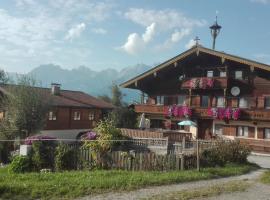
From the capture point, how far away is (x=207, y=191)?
1510 cm

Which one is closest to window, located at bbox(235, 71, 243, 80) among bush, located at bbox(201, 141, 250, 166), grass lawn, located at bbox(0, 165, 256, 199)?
bush, located at bbox(201, 141, 250, 166)

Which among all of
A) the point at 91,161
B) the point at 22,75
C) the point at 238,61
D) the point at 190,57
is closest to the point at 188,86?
the point at 190,57

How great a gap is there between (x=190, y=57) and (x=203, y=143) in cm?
2180

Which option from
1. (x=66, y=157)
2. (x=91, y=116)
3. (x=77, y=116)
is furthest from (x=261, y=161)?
(x=91, y=116)

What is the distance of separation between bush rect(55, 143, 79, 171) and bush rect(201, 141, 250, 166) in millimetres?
6449

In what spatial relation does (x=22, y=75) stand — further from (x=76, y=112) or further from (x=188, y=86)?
(x=188, y=86)

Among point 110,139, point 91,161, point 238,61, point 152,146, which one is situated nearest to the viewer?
point 91,161

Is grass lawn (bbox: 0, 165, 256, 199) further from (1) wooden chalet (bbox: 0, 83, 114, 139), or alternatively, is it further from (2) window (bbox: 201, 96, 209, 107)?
(1) wooden chalet (bbox: 0, 83, 114, 139)

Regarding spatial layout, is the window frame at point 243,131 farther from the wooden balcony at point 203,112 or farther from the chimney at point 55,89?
the chimney at point 55,89

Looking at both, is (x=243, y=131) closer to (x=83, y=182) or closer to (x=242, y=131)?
(x=242, y=131)

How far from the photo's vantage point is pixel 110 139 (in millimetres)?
23000

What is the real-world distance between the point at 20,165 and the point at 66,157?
2.33 m

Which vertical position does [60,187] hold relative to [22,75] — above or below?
below

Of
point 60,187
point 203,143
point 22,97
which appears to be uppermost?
point 22,97
